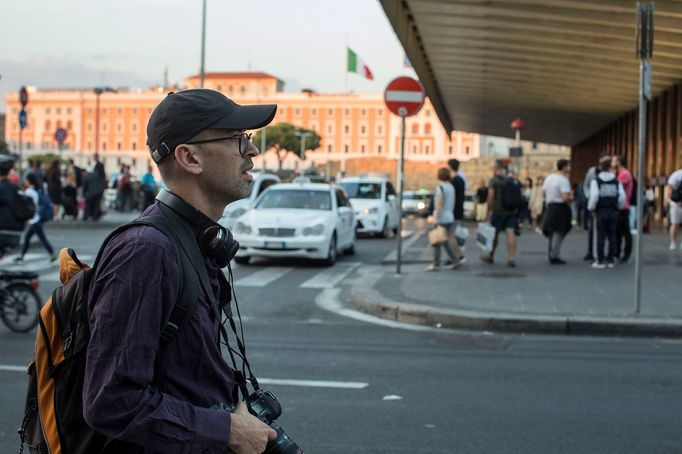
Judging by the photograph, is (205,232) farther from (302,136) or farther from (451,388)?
(302,136)

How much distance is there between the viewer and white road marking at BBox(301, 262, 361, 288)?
14.4m

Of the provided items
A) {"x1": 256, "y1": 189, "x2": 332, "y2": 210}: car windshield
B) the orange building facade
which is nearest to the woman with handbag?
{"x1": 256, "y1": 189, "x2": 332, "y2": 210}: car windshield

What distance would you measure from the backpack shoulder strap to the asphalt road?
3.20 meters

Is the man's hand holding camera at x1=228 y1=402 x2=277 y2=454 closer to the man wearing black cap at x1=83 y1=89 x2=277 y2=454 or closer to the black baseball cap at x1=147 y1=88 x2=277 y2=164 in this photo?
the man wearing black cap at x1=83 y1=89 x2=277 y2=454

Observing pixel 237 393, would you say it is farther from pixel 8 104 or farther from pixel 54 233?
pixel 8 104

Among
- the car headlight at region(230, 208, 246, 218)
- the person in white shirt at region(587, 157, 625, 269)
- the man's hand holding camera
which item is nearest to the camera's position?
the man's hand holding camera

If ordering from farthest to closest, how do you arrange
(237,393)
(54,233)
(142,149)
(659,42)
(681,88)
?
(142,149), (681,88), (54,233), (659,42), (237,393)

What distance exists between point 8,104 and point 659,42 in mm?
145683

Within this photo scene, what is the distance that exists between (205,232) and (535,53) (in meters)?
23.4

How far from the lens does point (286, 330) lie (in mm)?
9906

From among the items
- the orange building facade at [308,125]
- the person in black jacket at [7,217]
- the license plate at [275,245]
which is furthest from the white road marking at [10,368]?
the orange building facade at [308,125]

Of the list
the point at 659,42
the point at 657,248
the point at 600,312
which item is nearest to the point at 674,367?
the point at 600,312

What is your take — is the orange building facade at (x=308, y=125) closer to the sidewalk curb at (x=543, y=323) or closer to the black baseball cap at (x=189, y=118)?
the sidewalk curb at (x=543, y=323)

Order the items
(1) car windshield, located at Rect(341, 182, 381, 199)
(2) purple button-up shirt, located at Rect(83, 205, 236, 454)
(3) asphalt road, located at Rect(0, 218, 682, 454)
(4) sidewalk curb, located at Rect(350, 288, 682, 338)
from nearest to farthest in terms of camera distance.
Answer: (2) purple button-up shirt, located at Rect(83, 205, 236, 454)
(3) asphalt road, located at Rect(0, 218, 682, 454)
(4) sidewalk curb, located at Rect(350, 288, 682, 338)
(1) car windshield, located at Rect(341, 182, 381, 199)
